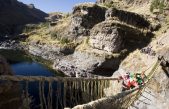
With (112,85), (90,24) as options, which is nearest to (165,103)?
(112,85)

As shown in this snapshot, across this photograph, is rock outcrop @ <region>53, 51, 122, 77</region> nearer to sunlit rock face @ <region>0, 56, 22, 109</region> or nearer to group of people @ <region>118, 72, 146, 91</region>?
group of people @ <region>118, 72, 146, 91</region>

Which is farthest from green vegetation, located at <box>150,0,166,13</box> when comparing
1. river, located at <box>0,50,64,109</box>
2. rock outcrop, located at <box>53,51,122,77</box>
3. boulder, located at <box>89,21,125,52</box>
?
river, located at <box>0,50,64,109</box>

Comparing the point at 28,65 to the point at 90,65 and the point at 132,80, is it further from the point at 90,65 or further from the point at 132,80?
the point at 132,80

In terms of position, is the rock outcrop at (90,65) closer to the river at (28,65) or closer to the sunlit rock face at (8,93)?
the river at (28,65)

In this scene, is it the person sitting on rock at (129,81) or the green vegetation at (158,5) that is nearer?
the person sitting on rock at (129,81)

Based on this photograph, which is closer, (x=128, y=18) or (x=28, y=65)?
(x=28, y=65)

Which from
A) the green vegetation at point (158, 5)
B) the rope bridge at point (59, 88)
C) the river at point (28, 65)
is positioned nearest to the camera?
the rope bridge at point (59, 88)

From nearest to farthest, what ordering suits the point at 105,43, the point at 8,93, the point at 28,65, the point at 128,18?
the point at 8,93
the point at 105,43
the point at 28,65
the point at 128,18

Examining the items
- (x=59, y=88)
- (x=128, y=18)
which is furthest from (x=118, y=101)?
(x=128, y=18)

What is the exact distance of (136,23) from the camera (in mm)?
80750

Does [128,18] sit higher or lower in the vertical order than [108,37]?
higher

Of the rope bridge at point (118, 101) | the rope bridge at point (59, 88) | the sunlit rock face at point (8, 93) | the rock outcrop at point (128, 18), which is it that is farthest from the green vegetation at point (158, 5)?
the sunlit rock face at point (8, 93)

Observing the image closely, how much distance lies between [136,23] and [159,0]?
23.5 meters

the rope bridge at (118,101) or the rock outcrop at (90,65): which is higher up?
the rope bridge at (118,101)
